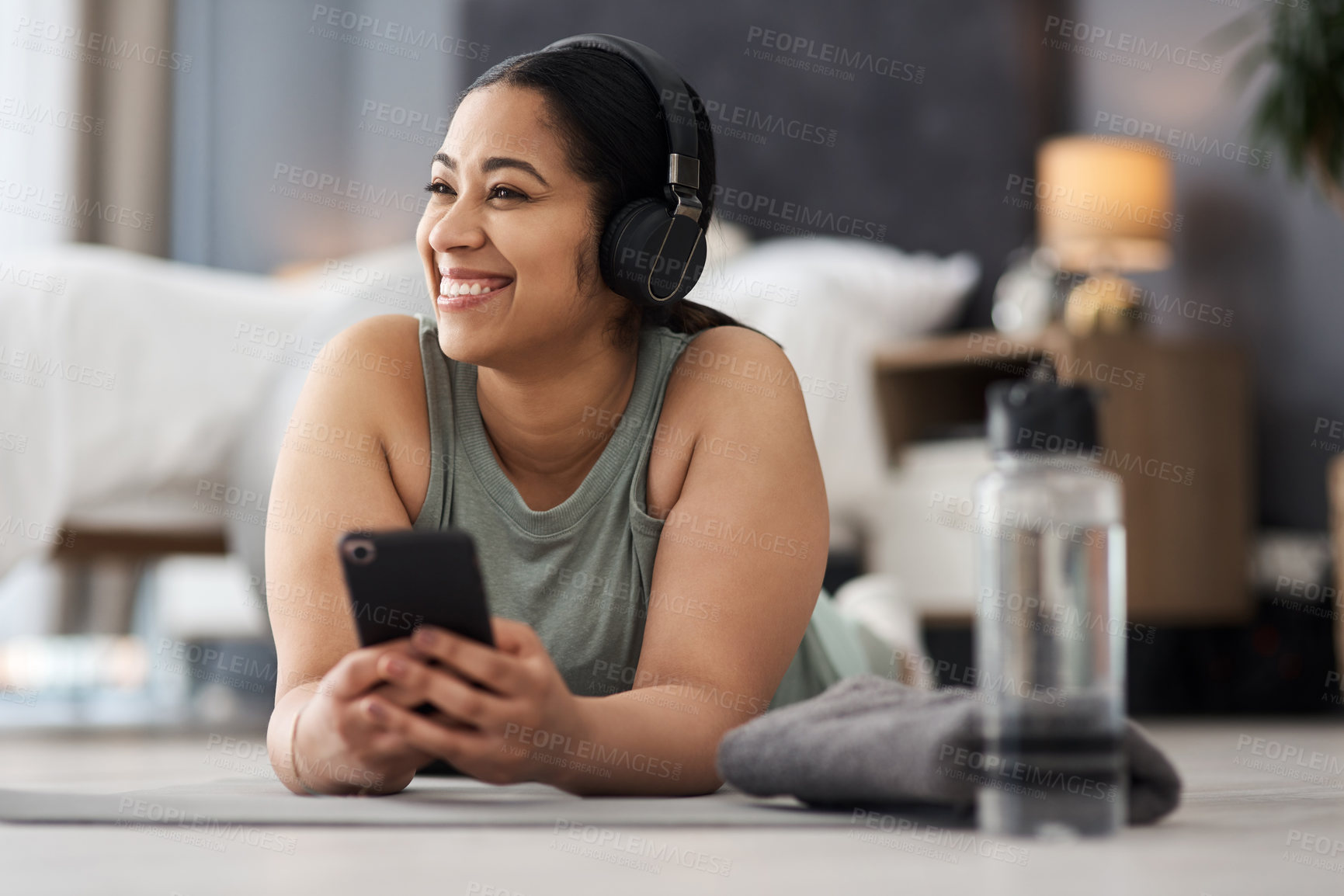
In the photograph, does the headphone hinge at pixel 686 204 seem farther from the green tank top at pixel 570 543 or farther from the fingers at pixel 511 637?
the fingers at pixel 511 637

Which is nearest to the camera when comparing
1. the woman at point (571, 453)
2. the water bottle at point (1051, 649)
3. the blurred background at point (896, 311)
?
the water bottle at point (1051, 649)

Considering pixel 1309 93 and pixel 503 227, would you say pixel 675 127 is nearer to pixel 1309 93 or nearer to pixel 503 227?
pixel 503 227

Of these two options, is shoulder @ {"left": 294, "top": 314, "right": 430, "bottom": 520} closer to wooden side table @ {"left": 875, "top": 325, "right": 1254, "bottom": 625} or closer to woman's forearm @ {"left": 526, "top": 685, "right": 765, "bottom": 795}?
woman's forearm @ {"left": 526, "top": 685, "right": 765, "bottom": 795}

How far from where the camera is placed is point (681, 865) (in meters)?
0.70

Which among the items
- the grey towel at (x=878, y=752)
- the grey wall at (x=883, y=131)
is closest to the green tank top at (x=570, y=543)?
the grey towel at (x=878, y=752)

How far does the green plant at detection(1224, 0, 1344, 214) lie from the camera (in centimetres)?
267

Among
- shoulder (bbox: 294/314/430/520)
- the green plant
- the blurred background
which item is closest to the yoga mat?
shoulder (bbox: 294/314/430/520)

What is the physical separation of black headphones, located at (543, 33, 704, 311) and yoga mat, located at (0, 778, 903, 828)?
0.37 meters

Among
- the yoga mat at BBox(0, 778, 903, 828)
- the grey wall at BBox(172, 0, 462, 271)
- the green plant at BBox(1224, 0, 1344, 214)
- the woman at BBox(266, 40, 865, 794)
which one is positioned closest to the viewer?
the yoga mat at BBox(0, 778, 903, 828)

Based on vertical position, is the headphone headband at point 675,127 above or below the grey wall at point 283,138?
below

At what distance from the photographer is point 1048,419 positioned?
2.22 ft

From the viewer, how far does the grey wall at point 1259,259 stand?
2887mm

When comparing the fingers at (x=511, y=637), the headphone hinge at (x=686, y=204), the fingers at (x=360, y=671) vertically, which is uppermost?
the headphone hinge at (x=686, y=204)

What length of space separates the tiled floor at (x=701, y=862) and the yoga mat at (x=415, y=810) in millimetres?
22
